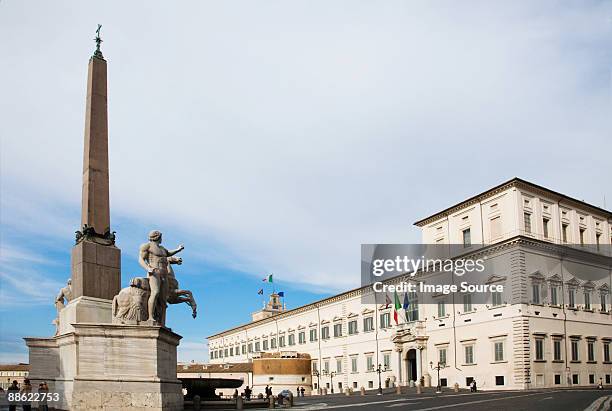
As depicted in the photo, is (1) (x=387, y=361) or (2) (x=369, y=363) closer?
(1) (x=387, y=361)

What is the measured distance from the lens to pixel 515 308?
145ft

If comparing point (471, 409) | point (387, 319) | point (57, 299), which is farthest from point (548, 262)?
point (57, 299)

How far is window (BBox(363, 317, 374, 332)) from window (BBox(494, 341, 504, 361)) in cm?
1748

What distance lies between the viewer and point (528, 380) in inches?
1678

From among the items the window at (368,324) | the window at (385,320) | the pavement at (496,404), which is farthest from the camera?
the window at (368,324)

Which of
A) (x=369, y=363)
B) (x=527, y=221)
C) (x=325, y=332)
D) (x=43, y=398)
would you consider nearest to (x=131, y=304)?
(x=43, y=398)

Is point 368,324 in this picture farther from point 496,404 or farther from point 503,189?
point 496,404

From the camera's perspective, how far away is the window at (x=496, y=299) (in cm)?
4579

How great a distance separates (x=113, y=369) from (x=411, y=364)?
4356 centimetres

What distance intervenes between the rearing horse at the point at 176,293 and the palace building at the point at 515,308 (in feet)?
100

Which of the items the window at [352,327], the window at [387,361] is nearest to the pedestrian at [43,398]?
the window at [387,361]

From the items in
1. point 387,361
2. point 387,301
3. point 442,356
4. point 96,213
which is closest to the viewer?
point 96,213

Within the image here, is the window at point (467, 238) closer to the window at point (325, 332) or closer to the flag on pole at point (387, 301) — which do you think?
the flag on pole at point (387, 301)

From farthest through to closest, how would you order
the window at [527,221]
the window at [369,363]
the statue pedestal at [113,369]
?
1. the window at [369,363]
2. the window at [527,221]
3. the statue pedestal at [113,369]
